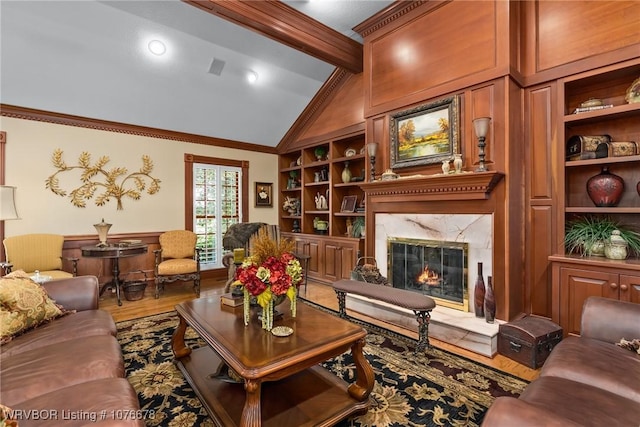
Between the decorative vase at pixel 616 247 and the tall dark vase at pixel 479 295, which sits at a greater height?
the decorative vase at pixel 616 247

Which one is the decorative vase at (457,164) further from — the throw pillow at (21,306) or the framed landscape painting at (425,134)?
the throw pillow at (21,306)

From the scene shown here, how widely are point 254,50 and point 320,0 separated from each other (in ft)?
4.24

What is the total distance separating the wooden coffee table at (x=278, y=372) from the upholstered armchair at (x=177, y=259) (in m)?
2.47

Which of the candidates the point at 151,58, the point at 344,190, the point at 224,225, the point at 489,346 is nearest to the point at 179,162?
the point at 224,225

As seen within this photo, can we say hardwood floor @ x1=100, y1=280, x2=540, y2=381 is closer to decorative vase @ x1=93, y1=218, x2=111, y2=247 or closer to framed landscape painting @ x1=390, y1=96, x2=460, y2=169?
decorative vase @ x1=93, y1=218, x2=111, y2=247

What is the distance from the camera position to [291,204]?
6.63m

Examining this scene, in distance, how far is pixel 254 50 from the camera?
14.2 ft

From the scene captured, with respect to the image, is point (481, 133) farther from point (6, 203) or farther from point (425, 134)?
point (6, 203)

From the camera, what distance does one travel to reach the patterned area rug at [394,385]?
1837 mm

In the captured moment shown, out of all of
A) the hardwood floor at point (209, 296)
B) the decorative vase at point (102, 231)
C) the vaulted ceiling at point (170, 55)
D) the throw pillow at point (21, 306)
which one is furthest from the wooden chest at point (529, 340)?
the decorative vase at point (102, 231)

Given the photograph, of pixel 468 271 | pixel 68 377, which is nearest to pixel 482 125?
pixel 468 271

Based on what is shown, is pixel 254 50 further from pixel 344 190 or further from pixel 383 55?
pixel 344 190

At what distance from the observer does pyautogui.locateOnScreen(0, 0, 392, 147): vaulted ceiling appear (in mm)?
3404

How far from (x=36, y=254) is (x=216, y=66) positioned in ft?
11.3
